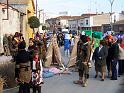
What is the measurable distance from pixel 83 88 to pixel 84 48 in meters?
1.38

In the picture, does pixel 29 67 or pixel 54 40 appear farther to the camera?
pixel 54 40

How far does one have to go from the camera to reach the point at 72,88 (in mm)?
13672

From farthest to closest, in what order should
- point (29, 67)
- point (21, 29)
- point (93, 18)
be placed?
point (93, 18)
point (21, 29)
point (29, 67)

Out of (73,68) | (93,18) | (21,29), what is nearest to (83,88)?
(73,68)

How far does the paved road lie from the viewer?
43.2ft

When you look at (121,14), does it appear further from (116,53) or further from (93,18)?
(116,53)

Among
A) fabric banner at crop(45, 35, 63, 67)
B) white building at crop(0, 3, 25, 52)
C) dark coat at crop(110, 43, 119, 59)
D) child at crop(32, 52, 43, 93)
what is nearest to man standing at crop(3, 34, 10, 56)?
white building at crop(0, 3, 25, 52)

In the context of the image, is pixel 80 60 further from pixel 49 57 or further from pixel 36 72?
pixel 49 57

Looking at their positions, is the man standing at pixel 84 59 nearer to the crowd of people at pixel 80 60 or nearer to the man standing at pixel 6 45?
the crowd of people at pixel 80 60

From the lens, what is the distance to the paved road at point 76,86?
518 inches

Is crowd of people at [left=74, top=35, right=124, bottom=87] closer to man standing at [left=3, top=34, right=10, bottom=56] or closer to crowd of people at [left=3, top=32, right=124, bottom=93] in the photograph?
crowd of people at [left=3, top=32, right=124, bottom=93]

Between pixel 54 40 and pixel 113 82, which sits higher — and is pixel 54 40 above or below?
above

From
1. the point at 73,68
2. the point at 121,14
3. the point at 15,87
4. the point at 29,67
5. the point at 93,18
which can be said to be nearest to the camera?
the point at 29,67

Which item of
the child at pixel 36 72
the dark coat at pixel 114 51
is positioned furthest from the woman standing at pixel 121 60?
the child at pixel 36 72
